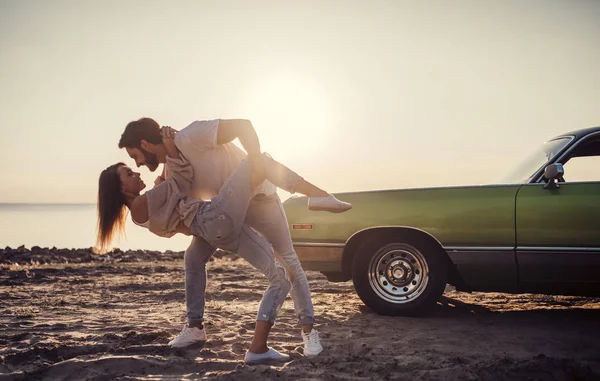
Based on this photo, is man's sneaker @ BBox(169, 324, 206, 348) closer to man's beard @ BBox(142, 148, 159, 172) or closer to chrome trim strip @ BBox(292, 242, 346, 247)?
man's beard @ BBox(142, 148, 159, 172)

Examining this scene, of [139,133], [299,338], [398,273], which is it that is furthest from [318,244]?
[139,133]

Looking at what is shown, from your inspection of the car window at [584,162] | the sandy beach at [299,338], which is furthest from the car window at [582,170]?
the sandy beach at [299,338]

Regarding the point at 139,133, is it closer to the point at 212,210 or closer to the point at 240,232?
the point at 212,210

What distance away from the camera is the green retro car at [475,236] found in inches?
202

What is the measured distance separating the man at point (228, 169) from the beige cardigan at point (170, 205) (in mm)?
149

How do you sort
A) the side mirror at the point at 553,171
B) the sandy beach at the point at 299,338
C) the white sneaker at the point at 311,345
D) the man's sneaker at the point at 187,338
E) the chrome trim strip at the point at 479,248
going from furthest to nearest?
the chrome trim strip at the point at 479,248 < the side mirror at the point at 553,171 < the man's sneaker at the point at 187,338 < the white sneaker at the point at 311,345 < the sandy beach at the point at 299,338

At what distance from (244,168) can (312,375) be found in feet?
4.62

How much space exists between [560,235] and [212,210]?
3117mm

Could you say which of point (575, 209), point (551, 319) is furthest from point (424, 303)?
point (575, 209)

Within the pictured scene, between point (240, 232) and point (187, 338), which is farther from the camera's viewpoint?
point (187, 338)

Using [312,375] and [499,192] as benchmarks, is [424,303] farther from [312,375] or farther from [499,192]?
[312,375]

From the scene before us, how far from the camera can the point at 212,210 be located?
3928 millimetres

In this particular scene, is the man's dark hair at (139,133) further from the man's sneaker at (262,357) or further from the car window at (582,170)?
the car window at (582,170)

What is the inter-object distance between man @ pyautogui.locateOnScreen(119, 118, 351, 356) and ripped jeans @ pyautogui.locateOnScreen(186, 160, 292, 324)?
0.13 metres
